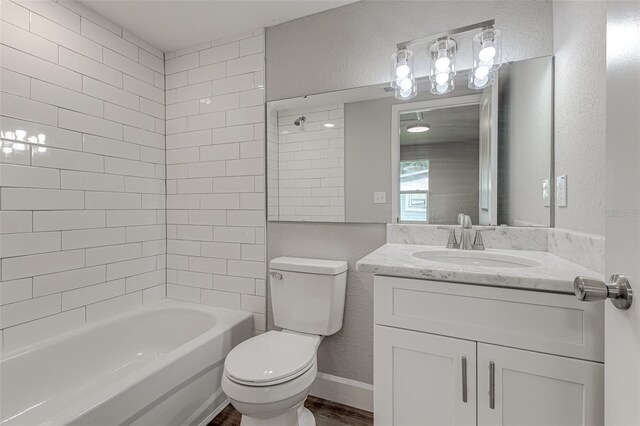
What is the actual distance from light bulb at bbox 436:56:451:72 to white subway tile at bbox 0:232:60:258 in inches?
85.3

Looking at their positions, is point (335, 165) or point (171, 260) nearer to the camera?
point (335, 165)

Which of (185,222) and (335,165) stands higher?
(335,165)

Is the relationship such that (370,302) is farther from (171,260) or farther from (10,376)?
(10,376)

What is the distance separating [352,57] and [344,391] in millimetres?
1937

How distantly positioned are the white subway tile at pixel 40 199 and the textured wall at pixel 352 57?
110 cm

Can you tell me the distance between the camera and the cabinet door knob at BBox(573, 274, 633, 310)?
21.6 inches

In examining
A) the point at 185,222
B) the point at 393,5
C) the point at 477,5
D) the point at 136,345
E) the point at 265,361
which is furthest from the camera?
the point at 185,222

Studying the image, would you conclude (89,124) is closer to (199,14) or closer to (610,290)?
(199,14)

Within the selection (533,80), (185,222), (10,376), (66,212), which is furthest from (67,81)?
(533,80)

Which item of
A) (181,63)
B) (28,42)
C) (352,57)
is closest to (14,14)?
(28,42)

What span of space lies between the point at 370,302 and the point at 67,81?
82.3 inches

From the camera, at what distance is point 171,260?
226 cm

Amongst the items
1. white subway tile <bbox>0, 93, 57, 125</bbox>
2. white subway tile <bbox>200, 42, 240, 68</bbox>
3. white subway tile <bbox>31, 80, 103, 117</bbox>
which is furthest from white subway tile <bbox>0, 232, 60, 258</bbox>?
white subway tile <bbox>200, 42, 240, 68</bbox>

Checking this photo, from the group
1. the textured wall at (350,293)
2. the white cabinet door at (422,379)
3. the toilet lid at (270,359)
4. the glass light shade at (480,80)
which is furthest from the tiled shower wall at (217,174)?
the glass light shade at (480,80)
